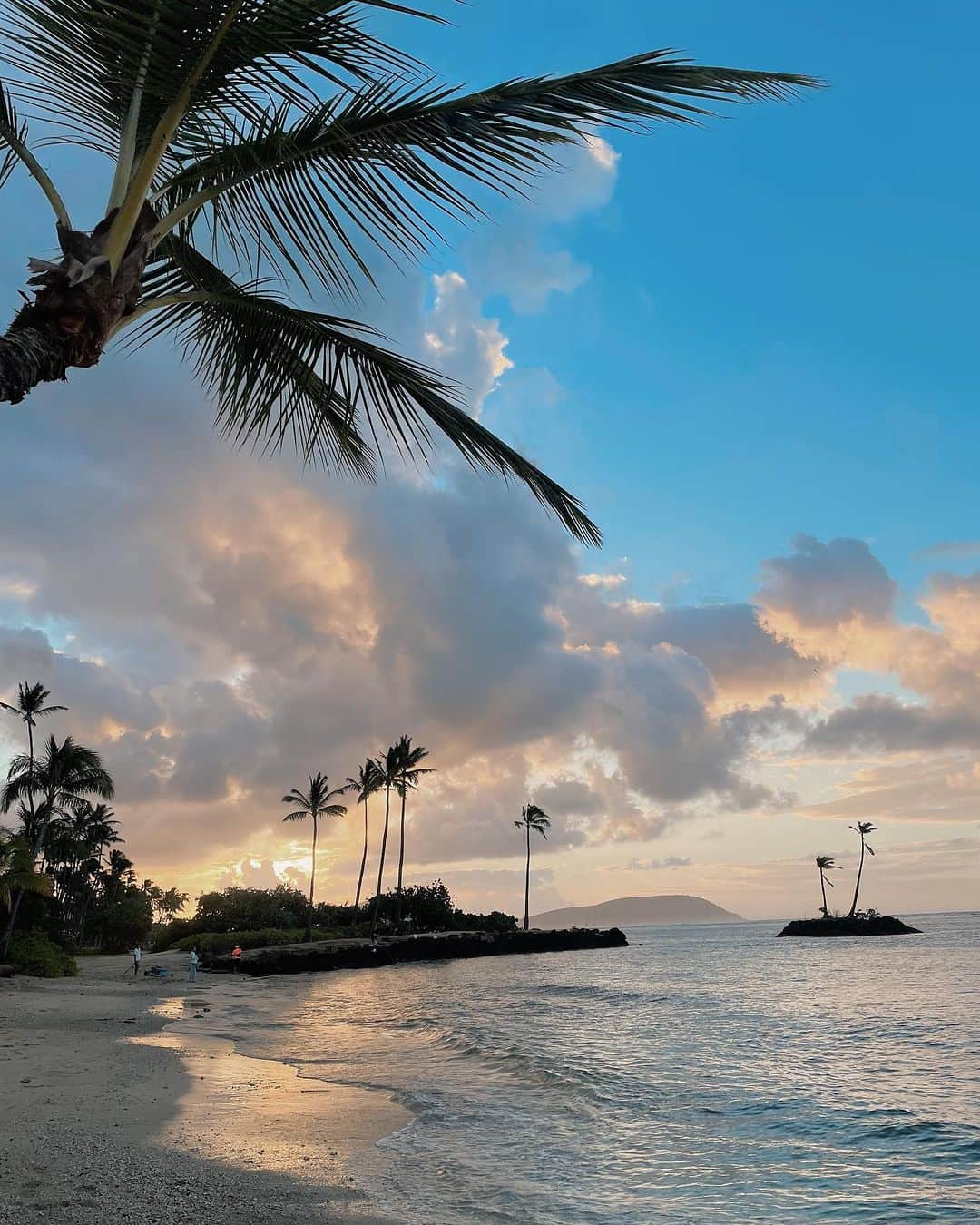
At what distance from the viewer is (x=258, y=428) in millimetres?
4980

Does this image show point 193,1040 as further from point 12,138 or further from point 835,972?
point 835,972

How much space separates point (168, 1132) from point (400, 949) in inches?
1983

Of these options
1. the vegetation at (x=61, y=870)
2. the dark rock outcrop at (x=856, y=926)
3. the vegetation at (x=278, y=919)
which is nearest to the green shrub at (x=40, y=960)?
the vegetation at (x=61, y=870)

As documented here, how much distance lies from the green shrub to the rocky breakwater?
32.6 feet

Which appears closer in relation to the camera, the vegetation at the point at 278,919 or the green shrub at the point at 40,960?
the green shrub at the point at 40,960

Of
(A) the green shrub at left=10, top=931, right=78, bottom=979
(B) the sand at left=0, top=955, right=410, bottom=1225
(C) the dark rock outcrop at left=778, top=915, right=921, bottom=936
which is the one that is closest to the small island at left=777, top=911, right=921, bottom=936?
(C) the dark rock outcrop at left=778, top=915, right=921, bottom=936

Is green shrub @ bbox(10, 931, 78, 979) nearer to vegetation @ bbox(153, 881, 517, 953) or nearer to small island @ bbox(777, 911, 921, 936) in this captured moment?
vegetation @ bbox(153, 881, 517, 953)

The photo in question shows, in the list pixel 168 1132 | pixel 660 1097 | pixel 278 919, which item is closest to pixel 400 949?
pixel 278 919

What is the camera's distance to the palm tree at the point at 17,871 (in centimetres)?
2542

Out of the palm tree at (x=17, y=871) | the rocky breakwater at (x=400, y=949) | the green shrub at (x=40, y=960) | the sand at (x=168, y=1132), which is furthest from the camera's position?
the rocky breakwater at (x=400, y=949)

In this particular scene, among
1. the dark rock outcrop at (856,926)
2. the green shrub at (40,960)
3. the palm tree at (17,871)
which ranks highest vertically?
the palm tree at (17,871)

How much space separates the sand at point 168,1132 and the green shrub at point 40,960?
1458 centimetres

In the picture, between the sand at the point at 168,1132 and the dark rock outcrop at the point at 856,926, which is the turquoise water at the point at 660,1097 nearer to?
the sand at the point at 168,1132

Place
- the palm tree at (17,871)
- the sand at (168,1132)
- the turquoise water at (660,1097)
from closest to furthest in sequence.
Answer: the sand at (168,1132) < the turquoise water at (660,1097) < the palm tree at (17,871)
